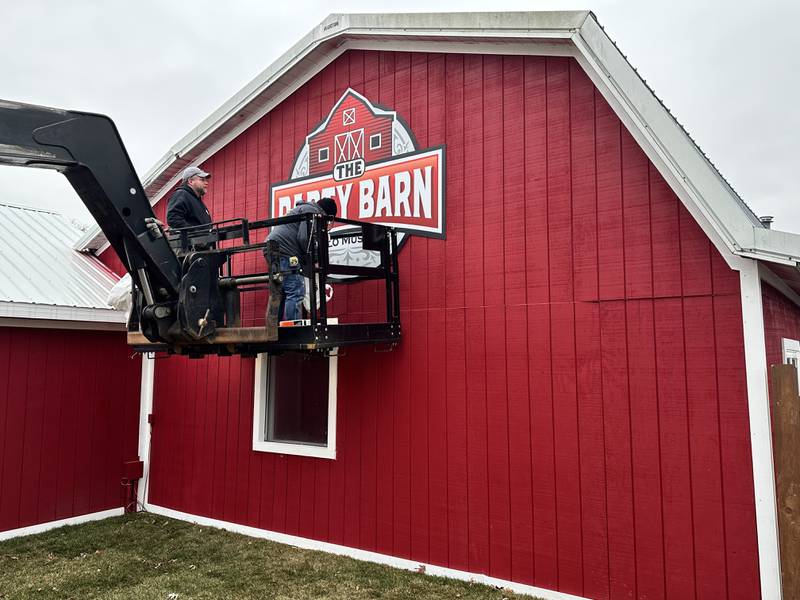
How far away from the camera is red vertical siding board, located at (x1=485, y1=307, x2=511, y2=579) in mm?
5078

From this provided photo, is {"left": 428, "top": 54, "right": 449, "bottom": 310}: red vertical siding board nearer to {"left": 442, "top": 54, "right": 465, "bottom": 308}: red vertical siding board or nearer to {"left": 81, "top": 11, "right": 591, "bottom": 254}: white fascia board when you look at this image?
{"left": 442, "top": 54, "right": 465, "bottom": 308}: red vertical siding board

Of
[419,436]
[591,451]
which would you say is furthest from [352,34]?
[591,451]

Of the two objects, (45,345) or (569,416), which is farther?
(45,345)

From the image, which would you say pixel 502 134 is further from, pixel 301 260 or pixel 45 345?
pixel 45 345

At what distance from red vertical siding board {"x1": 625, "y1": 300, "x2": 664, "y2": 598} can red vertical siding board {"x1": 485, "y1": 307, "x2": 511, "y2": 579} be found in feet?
3.48

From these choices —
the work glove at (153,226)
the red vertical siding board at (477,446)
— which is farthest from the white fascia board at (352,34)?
the work glove at (153,226)

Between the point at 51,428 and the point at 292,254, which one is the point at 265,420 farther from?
the point at 51,428

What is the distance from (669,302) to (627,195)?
92 centimetres

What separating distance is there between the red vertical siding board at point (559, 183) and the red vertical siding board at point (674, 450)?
81cm

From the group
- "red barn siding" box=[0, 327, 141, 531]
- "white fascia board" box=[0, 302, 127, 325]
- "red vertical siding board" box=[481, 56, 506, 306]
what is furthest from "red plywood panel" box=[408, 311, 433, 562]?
"red barn siding" box=[0, 327, 141, 531]

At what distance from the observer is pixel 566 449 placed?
4.85 metres

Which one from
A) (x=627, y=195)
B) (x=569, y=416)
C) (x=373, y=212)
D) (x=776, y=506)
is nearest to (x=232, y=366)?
(x=373, y=212)

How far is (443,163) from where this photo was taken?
5766mm

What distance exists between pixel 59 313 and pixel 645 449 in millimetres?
6509
